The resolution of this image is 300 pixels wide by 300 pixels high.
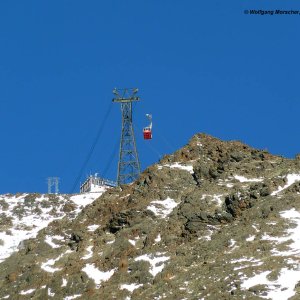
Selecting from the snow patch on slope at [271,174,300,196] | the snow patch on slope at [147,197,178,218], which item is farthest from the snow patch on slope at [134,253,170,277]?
the snow patch on slope at [271,174,300,196]

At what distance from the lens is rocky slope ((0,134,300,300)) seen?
85250mm

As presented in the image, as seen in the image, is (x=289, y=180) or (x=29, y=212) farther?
(x=29, y=212)

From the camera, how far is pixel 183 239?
321 feet

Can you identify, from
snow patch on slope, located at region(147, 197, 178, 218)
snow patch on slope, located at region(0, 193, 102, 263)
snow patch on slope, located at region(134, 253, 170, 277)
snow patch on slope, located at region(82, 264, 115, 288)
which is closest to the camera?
snow patch on slope, located at region(134, 253, 170, 277)

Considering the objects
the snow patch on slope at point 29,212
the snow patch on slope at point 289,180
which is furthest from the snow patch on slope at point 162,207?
the snow patch on slope at point 29,212

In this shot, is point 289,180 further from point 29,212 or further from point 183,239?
point 29,212

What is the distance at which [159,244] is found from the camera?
9750 cm

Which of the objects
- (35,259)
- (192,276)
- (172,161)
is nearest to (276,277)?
(192,276)

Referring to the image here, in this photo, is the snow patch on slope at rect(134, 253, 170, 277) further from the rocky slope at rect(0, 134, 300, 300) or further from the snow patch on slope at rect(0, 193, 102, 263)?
the snow patch on slope at rect(0, 193, 102, 263)

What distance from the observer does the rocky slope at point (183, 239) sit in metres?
85.2

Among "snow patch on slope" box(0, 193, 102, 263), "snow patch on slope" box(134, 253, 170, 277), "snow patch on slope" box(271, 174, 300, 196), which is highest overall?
"snow patch on slope" box(0, 193, 102, 263)

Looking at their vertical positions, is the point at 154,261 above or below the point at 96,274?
below

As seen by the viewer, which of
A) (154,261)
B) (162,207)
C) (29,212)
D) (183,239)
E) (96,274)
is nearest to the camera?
(154,261)

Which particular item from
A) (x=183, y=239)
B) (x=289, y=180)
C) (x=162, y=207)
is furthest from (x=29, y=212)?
(x=289, y=180)
